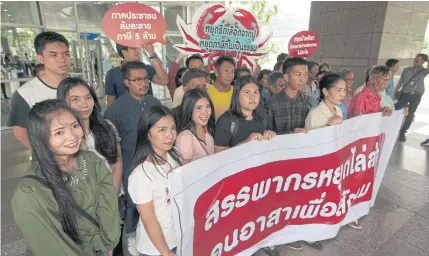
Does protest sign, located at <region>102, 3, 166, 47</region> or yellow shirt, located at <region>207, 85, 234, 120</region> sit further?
yellow shirt, located at <region>207, 85, 234, 120</region>

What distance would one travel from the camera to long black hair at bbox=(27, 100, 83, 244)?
1104 mm

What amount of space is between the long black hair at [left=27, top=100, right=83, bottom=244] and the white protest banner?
0.46 m

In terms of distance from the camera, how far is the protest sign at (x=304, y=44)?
13.8 ft

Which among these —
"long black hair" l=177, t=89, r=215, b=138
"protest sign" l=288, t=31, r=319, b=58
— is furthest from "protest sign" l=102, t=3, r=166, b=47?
"protest sign" l=288, t=31, r=319, b=58

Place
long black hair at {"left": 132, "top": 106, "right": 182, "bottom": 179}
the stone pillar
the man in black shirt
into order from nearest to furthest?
long black hair at {"left": 132, "top": 106, "right": 182, "bottom": 179}, the man in black shirt, the stone pillar

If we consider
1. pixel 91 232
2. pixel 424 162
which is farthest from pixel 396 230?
pixel 91 232

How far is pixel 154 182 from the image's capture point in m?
1.34

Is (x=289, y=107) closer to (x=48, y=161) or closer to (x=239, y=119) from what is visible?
(x=239, y=119)

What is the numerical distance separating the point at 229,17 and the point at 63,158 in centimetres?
288

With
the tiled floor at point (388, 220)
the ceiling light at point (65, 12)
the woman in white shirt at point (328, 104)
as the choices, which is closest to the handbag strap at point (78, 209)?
the tiled floor at point (388, 220)

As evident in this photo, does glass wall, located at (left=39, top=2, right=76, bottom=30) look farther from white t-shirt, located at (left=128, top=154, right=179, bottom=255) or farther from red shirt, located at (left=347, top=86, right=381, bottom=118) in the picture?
red shirt, located at (left=347, top=86, right=381, bottom=118)

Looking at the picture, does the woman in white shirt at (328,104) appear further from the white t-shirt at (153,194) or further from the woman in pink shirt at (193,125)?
the white t-shirt at (153,194)

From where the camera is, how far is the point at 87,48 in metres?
8.15

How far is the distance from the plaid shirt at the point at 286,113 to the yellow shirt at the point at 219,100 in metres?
0.51
